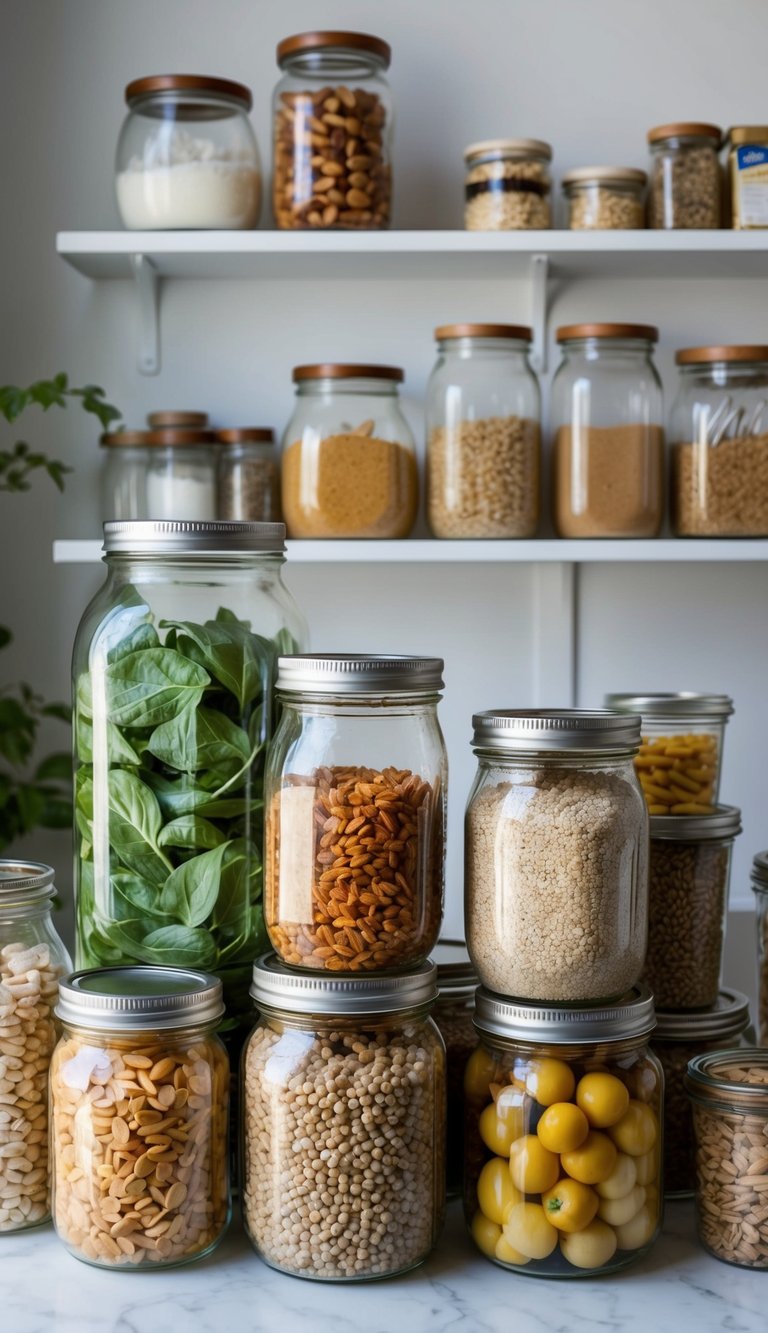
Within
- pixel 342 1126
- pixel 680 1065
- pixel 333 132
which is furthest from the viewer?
pixel 333 132

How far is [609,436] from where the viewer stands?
4.77 ft

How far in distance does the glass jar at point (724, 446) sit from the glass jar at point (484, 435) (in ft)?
0.54

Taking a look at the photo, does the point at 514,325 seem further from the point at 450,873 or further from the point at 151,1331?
the point at 151,1331

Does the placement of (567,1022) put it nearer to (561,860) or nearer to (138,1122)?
(561,860)

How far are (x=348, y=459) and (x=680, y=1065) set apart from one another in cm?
77

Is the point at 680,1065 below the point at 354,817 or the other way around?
below

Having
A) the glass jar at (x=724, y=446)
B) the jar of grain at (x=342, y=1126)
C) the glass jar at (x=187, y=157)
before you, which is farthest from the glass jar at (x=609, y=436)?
the jar of grain at (x=342, y=1126)

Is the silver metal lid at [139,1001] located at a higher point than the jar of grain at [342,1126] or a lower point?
higher

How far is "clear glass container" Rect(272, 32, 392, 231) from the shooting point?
4.58ft

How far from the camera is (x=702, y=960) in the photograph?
904 mm

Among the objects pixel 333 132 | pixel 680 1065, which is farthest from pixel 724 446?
pixel 680 1065

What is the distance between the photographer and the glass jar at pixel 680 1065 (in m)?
0.88

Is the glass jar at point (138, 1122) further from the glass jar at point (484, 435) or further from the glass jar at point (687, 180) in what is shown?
the glass jar at point (687, 180)

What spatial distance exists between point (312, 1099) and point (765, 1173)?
0.87ft
